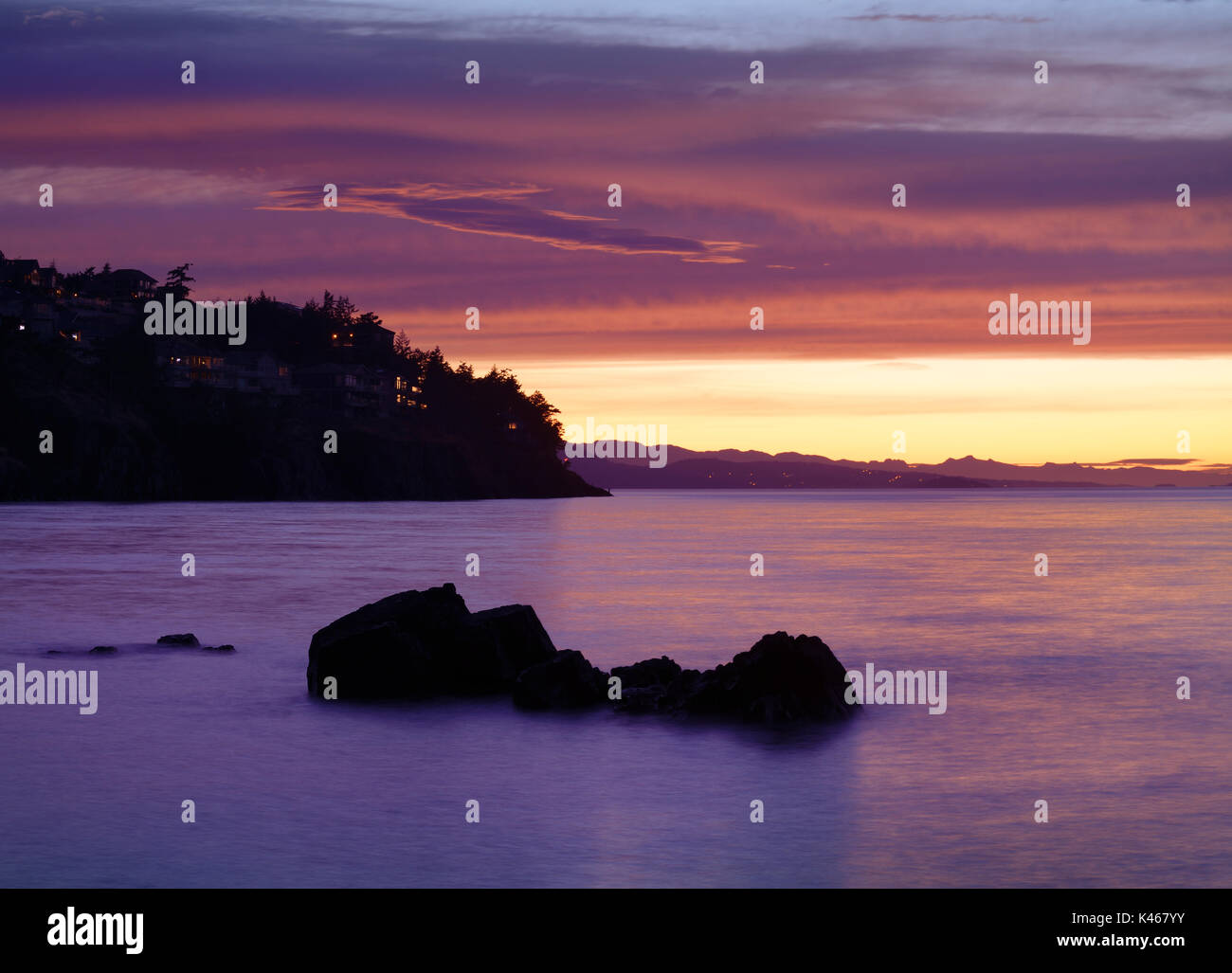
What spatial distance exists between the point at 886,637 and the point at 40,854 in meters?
26.9

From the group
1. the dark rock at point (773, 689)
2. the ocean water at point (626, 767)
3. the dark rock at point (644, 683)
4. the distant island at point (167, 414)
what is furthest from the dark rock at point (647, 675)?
the distant island at point (167, 414)

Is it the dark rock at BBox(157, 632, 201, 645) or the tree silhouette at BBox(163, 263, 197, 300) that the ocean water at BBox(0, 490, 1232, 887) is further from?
the tree silhouette at BBox(163, 263, 197, 300)

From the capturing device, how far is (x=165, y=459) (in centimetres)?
15400

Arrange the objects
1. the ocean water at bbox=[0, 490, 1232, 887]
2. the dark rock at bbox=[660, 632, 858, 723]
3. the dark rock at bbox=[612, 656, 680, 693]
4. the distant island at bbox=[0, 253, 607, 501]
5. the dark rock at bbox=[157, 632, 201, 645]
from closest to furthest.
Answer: the ocean water at bbox=[0, 490, 1232, 887] → the dark rock at bbox=[660, 632, 858, 723] → the dark rock at bbox=[612, 656, 680, 693] → the dark rock at bbox=[157, 632, 201, 645] → the distant island at bbox=[0, 253, 607, 501]

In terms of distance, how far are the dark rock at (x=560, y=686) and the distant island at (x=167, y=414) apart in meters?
128

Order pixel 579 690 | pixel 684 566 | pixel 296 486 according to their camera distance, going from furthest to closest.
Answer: pixel 296 486
pixel 684 566
pixel 579 690

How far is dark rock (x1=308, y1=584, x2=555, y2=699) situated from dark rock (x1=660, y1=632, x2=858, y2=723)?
3.53 m

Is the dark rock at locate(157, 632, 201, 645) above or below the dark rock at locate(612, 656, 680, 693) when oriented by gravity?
above

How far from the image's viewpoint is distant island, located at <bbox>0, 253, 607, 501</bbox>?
138m

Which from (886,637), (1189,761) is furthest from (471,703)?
(886,637)

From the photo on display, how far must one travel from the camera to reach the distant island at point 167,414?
138125 mm

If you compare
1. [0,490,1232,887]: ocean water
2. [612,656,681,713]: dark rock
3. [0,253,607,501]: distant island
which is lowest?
[0,490,1232,887]: ocean water

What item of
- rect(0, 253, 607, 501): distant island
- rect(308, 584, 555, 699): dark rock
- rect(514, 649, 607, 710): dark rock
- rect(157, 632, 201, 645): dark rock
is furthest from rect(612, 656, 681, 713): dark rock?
rect(0, 253, 607, 501): distant island
